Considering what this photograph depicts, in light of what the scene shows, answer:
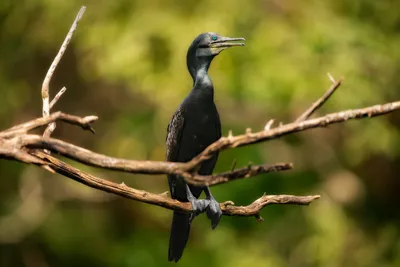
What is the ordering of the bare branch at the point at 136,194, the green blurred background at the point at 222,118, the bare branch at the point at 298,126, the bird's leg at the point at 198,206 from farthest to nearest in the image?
the green blurred background at the point at 222,118 → the bird's leg at the point at 198,206 → the bare branch at the point at 136,194 → the bare branch at the point at 298,126

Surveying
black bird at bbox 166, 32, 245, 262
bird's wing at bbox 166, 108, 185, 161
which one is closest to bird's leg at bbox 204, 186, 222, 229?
black bird at bbox 166, 32, 245, 262

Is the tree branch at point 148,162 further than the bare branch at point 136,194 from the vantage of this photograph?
No

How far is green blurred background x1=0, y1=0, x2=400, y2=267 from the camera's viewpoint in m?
9.59

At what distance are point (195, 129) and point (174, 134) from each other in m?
0.22

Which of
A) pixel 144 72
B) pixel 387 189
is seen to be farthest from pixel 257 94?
pixel 387 189

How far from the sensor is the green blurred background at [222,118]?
9.59 metres

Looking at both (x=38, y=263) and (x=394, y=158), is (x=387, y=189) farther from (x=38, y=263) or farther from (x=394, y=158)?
(x=38, y=263)

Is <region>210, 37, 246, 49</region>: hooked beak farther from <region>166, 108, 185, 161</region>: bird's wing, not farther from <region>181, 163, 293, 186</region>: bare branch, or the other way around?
<region>181, 163, 293, 186</region>: bare branch

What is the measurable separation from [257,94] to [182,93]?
0.97m

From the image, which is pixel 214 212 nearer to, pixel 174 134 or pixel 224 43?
pixel 174 134

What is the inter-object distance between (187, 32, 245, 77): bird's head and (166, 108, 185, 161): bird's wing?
0.90 ft

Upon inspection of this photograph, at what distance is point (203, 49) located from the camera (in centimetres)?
268

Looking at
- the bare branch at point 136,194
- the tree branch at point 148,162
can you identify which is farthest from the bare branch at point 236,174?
the bare branch at point 136,194

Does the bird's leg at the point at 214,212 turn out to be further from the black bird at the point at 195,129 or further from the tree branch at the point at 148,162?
the tree branch at the point at 148,162
